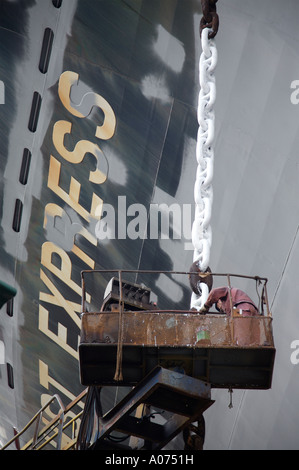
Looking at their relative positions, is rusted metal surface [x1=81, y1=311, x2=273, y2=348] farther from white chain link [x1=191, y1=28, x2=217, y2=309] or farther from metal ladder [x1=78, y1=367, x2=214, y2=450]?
white chain link [x1=191, y1=28, x2=217, y2=309]

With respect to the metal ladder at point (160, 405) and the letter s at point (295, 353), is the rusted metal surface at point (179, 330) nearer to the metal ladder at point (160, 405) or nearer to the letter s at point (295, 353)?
the metal ladder at point (160, 405)

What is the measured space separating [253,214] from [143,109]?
263 cm

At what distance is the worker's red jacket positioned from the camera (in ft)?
30.9

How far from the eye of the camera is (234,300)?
9.65 metres

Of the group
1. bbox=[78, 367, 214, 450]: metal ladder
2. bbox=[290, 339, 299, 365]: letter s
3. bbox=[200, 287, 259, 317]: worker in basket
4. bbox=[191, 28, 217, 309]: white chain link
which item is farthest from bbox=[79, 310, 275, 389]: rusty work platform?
bbox=[290, 339, 299, 365]: letter s

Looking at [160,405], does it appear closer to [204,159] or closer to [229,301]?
[229,301]

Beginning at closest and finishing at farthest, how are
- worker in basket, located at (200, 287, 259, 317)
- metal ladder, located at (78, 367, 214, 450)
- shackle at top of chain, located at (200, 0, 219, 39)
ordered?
metal ladder, located at (78, 367, 214, 450) → worker in basket, located at (200, 287, 259, 317) → shackle at top of chain, located at (200, 0, 219, 39)

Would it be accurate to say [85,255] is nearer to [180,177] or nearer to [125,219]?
[125,219]

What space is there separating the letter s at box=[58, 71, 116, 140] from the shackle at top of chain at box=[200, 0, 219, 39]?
3.63 m

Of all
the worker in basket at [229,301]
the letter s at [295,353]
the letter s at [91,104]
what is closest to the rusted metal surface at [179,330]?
the worker in basket at [229,301]

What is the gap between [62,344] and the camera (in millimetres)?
17141

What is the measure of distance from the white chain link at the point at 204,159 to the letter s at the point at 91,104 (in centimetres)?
335
